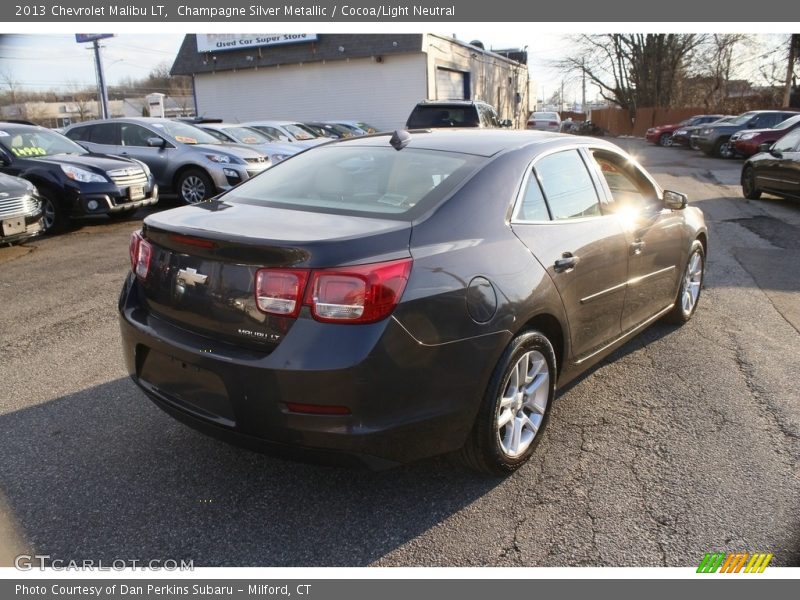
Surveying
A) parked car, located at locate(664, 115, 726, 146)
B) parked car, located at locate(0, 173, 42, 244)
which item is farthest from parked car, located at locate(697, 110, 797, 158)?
parked car, located at locate(0, 173, 42, 244)

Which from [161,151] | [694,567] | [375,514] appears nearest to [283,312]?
[375,514]

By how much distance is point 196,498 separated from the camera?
2879mm

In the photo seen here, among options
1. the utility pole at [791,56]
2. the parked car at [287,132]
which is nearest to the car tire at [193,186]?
the parked car at [287,132]

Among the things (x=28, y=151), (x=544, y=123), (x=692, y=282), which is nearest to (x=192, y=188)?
(x=28, y=151)

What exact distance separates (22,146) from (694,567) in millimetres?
10300

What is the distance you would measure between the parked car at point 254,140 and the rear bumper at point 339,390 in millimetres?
10035

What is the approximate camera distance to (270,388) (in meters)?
2.45

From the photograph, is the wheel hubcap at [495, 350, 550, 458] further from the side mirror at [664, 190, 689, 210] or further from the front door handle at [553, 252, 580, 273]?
the side mirror at [664, 190, 689, 210]

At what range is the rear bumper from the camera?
7.84ft

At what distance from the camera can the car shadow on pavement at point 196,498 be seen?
8.43 feet

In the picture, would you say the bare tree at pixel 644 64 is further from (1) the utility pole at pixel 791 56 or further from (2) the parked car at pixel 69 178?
(2) the parked car at pixel 69 178

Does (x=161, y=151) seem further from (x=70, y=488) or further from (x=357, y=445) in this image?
(x=357, y=445)

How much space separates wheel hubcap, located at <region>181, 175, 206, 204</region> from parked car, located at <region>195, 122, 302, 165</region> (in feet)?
4.75

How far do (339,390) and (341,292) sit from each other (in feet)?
1.19
